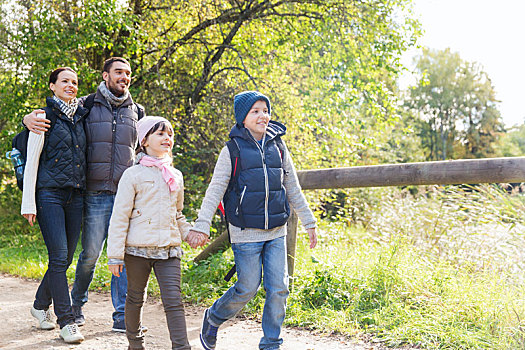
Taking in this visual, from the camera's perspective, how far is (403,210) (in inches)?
316

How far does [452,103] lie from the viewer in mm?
47219

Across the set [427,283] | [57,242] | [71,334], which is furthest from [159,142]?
[427,283]

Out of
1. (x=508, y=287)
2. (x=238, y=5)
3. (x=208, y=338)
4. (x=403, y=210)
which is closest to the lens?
(x=208, y=338)

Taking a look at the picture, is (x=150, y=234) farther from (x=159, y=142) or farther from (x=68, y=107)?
(x=68, y=107)

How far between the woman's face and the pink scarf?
3.70ft

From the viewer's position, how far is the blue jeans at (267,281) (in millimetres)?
3496

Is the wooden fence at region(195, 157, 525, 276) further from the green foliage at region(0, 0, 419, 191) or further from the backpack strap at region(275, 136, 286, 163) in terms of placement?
the green foliage at region(0, 0, 419, 191)

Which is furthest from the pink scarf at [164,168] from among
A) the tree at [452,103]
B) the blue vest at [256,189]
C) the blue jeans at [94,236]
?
the tree at [452,103]

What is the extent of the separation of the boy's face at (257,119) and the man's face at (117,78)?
1212 mm

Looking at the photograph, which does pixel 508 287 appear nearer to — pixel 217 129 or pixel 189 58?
pixel 217 129

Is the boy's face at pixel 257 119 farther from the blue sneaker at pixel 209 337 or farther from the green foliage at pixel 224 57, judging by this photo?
the green foliage at pixel 224 57

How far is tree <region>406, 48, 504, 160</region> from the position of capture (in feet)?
152

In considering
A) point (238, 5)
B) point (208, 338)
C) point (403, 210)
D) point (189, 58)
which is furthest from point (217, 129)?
point (208, 338)

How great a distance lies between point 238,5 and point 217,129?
2.31m
